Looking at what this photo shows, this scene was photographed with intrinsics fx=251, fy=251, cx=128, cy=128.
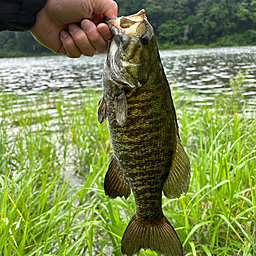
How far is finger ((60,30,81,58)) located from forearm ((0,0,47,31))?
31 centimetres

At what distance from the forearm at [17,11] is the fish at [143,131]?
37.4 inches

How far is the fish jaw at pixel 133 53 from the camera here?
5.55 ft

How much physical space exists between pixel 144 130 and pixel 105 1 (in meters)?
1.26

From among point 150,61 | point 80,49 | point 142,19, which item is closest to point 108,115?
point 150,61

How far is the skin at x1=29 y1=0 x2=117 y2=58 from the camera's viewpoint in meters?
2.18

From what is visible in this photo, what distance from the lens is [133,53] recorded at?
1.72 m

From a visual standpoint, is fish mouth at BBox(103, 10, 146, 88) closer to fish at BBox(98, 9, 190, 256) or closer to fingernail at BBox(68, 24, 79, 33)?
fish at BBox(98, 9, 190, 256)

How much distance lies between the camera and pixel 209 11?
8694 cm

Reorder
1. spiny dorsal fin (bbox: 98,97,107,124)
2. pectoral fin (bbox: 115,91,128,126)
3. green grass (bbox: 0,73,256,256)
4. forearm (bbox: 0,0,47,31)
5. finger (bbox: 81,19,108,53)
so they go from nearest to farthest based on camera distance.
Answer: pectoral fin (bbox: 115,91,128,126) < spiny dorsal fin (bbox: 98,97,107,124) < finger (bbox: 81,19,108,53) < forearm (bbox: 0,0,47,31) < green grass (bbox: 0,73,256,256)

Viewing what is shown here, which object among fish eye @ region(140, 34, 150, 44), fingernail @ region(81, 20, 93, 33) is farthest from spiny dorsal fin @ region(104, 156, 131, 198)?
fingernail @ region(81, 20, 93, 33)

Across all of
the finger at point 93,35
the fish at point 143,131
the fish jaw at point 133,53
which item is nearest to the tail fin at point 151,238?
the fish at point 143,131

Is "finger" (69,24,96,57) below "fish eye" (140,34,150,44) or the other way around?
below

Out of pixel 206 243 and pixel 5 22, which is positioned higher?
pixel 5 22

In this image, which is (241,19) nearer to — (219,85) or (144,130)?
(219,85)
